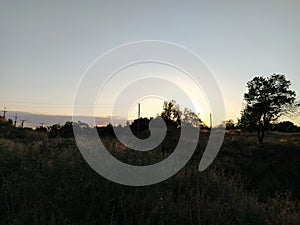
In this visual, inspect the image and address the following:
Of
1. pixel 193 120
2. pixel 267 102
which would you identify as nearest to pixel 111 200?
pixel 193 120

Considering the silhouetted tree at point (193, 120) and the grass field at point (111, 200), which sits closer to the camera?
the grass field at point (111, 200)

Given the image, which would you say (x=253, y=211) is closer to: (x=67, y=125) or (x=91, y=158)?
(x=91, y=158)

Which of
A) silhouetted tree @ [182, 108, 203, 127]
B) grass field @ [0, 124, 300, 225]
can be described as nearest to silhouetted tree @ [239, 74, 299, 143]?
silhouetted tree @ [182, 108, 203, 127]

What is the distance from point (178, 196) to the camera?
5.09 meters

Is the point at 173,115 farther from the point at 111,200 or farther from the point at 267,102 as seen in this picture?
the point at 111,200

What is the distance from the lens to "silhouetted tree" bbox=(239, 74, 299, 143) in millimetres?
31656

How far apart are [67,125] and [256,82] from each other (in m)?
23.1

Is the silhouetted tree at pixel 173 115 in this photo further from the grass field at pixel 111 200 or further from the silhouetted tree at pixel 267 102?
the grass field at pixel 111 200

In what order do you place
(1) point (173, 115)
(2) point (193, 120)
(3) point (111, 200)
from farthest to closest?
(1) point (173, 115)
(2) point (193, 120)
(3) point (111, 200)

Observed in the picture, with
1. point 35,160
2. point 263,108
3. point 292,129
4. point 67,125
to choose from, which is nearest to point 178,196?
point 35,160

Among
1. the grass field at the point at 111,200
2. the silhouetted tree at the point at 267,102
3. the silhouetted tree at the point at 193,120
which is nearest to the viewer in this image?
the grass field at the point at 111,200

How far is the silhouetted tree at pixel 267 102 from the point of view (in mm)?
31656

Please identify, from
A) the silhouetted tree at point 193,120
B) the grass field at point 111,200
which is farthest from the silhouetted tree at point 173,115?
the grass field at point 111,200

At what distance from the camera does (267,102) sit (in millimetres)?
31797
